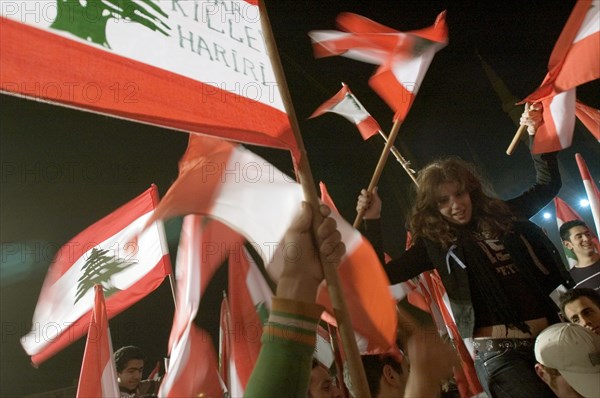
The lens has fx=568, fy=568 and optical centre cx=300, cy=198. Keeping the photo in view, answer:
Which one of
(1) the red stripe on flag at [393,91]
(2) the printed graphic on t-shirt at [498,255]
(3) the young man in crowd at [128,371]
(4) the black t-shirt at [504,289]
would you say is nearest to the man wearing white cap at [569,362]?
(4) the black t-shirt at [504,289]

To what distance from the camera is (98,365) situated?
110 inches

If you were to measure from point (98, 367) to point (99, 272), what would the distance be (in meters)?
0.89

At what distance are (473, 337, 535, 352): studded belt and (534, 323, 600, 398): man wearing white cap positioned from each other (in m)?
0.09

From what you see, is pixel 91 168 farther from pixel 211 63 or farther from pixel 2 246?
pixel 211 63

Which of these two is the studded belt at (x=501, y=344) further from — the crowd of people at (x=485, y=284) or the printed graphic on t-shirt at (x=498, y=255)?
the printed graphic on t-shirt at (x=498, y=255)

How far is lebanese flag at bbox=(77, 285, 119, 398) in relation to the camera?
108 inches

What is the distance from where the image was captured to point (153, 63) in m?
1.35

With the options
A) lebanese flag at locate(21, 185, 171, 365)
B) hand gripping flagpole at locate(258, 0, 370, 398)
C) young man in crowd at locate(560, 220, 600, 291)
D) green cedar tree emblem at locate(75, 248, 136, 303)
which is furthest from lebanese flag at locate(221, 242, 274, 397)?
young man in crowd at locate(560, 220, 600, 291)

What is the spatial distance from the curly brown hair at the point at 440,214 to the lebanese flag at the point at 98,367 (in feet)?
5.46

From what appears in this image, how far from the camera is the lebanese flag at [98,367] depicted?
2.74 m

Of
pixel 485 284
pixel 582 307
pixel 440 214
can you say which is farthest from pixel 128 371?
pixel 582 307

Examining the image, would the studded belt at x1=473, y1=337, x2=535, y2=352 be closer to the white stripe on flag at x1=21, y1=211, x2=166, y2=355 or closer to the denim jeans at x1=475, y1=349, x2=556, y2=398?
the denim jeans at x1=475, y1=349, x2=556, y2=398

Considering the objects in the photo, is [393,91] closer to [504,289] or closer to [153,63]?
[504,289]

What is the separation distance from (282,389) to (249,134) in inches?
27.0
